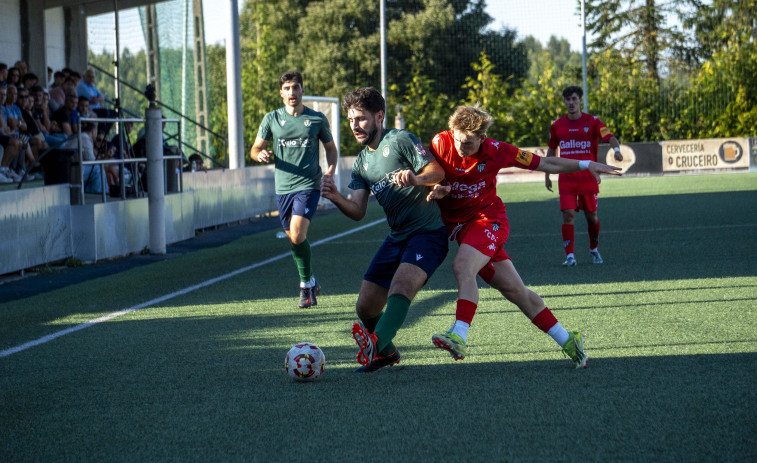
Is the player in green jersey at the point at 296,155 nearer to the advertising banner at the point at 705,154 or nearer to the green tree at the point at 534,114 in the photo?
the advertising banner at the point at 705,154

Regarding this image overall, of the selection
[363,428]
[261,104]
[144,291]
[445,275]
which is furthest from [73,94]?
[261,104]

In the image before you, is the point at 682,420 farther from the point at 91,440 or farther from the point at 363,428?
the point at 91,440

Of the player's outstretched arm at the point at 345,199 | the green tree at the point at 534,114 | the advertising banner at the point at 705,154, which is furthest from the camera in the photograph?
the green tree at the point at 534,114

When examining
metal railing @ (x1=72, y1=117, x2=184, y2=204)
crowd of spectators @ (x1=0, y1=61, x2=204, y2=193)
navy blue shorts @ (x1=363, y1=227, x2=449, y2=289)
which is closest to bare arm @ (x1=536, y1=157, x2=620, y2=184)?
navy blue shorts @ (x1=363, y1=227, x2=449, y2=289)

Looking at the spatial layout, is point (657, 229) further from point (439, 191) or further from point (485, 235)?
point (439, 191)

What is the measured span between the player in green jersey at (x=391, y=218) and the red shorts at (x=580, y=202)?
5.92m

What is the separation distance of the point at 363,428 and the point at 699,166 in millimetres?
34042

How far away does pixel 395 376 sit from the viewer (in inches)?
235

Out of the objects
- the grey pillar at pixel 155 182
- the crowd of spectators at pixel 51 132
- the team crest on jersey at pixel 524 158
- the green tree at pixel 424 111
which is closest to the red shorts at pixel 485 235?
the team crest on jersey at pixel 524 158

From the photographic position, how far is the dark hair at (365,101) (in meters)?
5.86

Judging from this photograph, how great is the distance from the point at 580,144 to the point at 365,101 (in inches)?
255

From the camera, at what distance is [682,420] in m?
4.70

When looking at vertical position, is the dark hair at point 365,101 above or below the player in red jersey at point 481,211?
above

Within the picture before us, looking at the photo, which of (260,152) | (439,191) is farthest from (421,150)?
(260,152)
